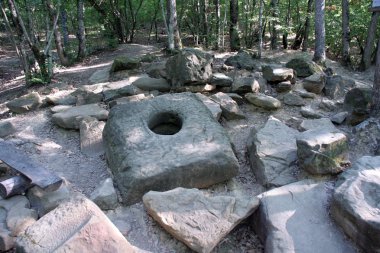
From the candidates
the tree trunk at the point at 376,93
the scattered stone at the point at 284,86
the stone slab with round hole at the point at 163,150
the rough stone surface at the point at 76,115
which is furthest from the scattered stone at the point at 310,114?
the rough stone surface at the point at 76,115

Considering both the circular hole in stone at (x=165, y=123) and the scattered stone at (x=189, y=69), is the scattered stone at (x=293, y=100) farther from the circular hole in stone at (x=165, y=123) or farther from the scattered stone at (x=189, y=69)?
the circular hole in stone at (x=165, y=123)

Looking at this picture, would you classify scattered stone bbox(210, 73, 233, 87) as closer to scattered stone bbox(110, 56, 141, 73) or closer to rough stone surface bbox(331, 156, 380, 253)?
scattered stone bbox(110, 56, 141, 73)

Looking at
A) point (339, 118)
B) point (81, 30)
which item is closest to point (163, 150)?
point (339, 118)

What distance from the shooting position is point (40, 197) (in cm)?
368

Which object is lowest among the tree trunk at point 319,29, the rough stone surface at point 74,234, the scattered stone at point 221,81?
the rough stone surface at point 74,234

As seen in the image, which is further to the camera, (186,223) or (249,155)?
(249,155)

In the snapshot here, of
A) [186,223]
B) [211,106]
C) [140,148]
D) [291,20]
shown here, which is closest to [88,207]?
[186,223]

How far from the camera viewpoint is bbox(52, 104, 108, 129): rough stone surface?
565 cm

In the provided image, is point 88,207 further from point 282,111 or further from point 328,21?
point 328,21

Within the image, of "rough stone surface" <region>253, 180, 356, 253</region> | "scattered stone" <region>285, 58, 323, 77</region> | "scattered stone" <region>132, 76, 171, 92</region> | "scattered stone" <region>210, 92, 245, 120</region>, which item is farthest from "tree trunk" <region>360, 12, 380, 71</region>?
"rough stone surface" <region>253, 180, 356, 253</region>

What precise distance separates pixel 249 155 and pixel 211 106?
4.29ft

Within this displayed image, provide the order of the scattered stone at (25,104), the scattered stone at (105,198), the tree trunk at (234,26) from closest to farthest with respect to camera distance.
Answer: the scattered stone at (105,198) → the scattered stone at (25,104) → the tree trunk at (234,26)

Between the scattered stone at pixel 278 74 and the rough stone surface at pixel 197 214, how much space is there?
12.8ft

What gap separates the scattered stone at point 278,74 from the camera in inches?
268
